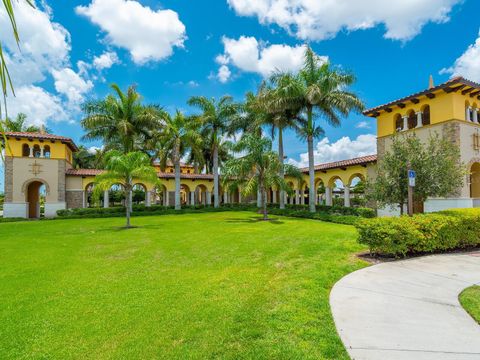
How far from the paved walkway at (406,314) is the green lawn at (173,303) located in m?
0.31

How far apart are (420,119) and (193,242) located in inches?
636

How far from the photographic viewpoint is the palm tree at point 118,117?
25578 mm

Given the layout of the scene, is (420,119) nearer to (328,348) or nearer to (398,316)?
(398,316)

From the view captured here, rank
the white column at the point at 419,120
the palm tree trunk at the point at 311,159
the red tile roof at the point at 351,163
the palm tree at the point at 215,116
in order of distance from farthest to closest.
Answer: the palm tree at the point at 215,116, the red tile roof at the point at 351,163, the palm tree trunk at the point at 311,159, the white column at the point at 419,120

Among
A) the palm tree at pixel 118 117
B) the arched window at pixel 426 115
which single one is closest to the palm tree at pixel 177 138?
the palm tree at pixel 118 117

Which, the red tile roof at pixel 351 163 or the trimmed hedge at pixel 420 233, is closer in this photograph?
the trimmed hedge at pixel 420 233

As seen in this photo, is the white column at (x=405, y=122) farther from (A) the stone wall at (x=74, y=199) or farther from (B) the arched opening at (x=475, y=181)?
(A) the stone wall at (x=74, y=199)

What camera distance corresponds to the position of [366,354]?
3227 millimetres

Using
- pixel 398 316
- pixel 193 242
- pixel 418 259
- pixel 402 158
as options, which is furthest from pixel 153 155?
pixel 398 316

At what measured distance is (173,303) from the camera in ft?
16.1

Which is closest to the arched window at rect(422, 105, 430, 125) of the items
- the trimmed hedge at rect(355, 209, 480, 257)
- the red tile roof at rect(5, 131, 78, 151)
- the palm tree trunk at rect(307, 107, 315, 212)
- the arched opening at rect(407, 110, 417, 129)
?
the arched opening at rect(407, 110, 417, 129)

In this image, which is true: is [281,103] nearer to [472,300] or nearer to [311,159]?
[311,159]

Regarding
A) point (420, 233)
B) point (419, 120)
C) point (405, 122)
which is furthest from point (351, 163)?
point (420, 233)

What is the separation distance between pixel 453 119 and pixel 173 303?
60.4ft
